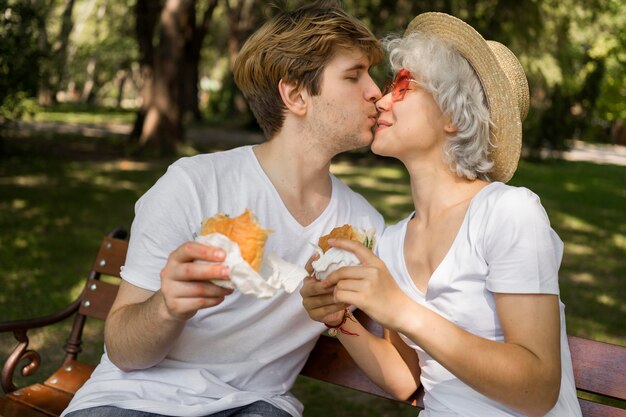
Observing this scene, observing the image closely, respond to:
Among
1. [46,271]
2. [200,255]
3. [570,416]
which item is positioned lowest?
[46,271]

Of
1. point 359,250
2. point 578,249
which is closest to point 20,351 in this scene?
point 359,250

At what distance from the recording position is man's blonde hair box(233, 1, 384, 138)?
11.1 feet

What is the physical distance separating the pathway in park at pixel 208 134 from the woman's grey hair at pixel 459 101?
20.9 m

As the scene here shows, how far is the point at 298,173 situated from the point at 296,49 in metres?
0.51

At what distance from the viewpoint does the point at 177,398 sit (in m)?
3.08

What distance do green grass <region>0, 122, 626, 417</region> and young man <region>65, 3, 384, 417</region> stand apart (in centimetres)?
258

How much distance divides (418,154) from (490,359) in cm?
89

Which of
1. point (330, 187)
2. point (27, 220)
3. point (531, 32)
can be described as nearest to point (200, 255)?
point (330, 187)

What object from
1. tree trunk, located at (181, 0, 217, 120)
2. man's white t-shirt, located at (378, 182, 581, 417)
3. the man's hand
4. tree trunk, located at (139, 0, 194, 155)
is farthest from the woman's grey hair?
tree trunk, located at (181, 0, 217, 120)

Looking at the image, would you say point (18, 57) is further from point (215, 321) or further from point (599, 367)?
point (599, 367)

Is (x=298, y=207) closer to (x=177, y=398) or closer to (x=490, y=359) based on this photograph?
(x=177, y=398)

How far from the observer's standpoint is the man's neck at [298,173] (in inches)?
133

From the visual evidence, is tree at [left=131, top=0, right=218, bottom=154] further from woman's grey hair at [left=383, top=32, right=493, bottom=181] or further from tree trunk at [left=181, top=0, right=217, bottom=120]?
woman's grey hair at [left=383, top=32, right=493, bottom=181]

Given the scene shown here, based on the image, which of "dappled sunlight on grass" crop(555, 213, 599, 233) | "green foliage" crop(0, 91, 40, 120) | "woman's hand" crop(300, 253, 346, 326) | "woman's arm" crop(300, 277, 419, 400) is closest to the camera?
"woman's hand" crop(300, 253, 346, 326)
